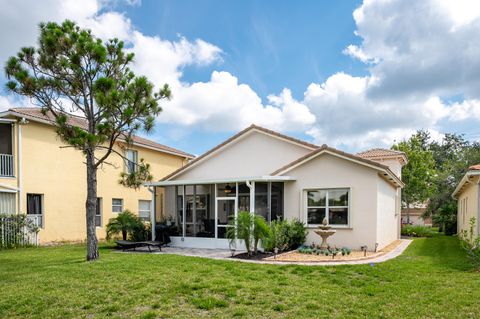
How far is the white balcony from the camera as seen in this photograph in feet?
55.0

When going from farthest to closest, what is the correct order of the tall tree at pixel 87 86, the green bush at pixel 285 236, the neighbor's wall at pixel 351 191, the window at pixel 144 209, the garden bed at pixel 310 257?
1. the window at pixel 144 209
2. the neighbor's wall at pixel 351 191
3. the green bush at pixel 285 236
4. the garden bed at pixel 310 257
5. the tall tree at pixel 87 86

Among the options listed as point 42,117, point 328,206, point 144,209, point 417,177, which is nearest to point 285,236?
point 328,206

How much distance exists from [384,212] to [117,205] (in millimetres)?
16102

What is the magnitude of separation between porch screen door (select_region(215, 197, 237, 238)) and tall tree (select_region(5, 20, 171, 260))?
5.43 meters

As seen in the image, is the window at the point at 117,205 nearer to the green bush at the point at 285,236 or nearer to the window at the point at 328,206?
the green bush at the point at 285,236

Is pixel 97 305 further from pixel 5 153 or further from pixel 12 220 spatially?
pixel 5 153

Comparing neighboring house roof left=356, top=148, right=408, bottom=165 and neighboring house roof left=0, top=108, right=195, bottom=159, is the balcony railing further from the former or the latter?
neighboring house roof left=356, top=148, right=408, bottom=165

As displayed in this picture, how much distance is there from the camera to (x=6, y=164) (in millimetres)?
16938

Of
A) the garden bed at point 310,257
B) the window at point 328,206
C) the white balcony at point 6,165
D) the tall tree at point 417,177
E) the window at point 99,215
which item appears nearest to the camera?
the garden bed at point 310,257

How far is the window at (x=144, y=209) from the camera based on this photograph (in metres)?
24.4

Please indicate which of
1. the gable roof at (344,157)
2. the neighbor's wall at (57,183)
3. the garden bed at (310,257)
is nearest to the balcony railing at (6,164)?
the neighbor's wall at (57,183)

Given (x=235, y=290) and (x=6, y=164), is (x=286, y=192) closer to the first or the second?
(x=235, y=290)

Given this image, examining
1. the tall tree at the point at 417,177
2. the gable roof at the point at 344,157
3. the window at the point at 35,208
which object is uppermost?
the tall tree at the point at 417,177

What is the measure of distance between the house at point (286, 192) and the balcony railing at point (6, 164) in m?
6.67
